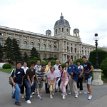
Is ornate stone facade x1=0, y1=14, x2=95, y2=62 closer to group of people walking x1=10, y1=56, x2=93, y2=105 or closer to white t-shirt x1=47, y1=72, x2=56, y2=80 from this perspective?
group of people walking x1=10, y1=56, x2=93, y2=105

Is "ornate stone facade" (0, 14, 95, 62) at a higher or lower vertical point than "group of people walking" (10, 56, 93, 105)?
higher

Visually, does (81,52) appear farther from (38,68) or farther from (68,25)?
(38,68)

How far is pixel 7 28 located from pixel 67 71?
78676 mm

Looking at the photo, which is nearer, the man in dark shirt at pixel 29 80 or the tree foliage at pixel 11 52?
the man in dark shirt at pixel 29 80

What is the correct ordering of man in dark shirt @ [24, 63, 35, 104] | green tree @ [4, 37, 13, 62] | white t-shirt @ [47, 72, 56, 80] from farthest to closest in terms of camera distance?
green tree @ [4, 37, 13, 62] → white t-shirt @ [47, 72, 56, 80] → man in dark shirt @ [24, 63, 35, 104]

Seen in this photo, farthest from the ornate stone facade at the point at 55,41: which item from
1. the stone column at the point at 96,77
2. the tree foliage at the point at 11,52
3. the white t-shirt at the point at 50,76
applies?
the white t-shirt at the point at 50,76

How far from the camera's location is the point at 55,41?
111 meters

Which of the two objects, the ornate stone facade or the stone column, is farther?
the ornate stone facade

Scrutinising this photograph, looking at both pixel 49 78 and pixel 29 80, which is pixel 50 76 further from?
pixel 29 80

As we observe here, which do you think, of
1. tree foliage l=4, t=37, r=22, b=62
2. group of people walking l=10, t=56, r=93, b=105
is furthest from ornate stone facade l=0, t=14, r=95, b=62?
group of people walking l=10, t=56, r=93, b=105

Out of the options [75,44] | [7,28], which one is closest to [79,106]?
[7,28]

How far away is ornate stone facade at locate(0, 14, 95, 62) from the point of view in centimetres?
9244

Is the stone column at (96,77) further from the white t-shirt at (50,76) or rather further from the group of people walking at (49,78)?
the white t-shirt at (50,76)

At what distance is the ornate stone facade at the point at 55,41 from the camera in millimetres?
92438
